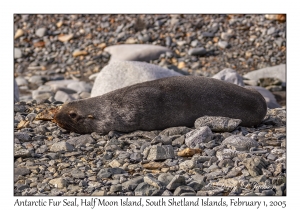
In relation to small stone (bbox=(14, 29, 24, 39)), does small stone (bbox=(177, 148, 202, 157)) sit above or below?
below

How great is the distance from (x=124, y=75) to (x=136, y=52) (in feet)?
17.6

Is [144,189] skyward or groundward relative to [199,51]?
groundward

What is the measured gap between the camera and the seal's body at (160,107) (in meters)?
6.88

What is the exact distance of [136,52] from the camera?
1512cm

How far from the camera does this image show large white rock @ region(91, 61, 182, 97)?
9.73 metres

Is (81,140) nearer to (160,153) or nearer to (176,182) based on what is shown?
(160,153)

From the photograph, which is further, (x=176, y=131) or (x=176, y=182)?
(x=176, y=131)

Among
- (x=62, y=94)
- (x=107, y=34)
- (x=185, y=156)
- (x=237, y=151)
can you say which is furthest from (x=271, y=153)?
(x=107, y=34)

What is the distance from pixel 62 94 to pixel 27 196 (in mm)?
6831

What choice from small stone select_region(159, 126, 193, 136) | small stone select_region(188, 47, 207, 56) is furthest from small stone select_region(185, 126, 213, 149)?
small stone select_region(188, 47, 207, 56)

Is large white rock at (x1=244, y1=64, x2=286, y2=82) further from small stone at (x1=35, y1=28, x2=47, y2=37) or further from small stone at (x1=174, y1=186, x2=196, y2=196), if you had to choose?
small stone at (x1=174, y1=186, x2=196, y2=196)

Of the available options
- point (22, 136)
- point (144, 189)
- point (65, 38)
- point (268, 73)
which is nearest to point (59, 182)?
point (144, 189)

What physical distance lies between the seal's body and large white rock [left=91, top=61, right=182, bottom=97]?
8.36 feet
